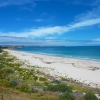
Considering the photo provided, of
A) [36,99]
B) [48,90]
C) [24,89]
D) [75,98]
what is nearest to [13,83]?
[24,89]

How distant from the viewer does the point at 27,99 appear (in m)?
9.01

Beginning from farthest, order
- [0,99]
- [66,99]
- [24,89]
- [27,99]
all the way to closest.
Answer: [24,89] < [66,99] < [27,99] < [0,99]

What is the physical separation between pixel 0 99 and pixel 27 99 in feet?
4.73

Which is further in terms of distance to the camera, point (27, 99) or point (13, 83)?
point (13, 83)

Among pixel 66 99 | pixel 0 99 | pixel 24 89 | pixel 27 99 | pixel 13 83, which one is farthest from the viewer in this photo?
pixel 13 83

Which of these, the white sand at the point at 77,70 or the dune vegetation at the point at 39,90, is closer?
the dune vegetation at the point at 39,90

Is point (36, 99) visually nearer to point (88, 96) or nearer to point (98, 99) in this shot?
A: point (88, 96)

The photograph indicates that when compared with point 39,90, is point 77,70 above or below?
below

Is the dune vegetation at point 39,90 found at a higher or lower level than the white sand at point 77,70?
higher

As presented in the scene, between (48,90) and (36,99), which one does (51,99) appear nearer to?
(36,99)

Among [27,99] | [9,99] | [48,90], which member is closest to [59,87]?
[48,90]

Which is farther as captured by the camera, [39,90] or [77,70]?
[77,70]

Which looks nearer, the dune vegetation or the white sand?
the dune vegetation

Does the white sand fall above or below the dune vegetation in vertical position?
below
